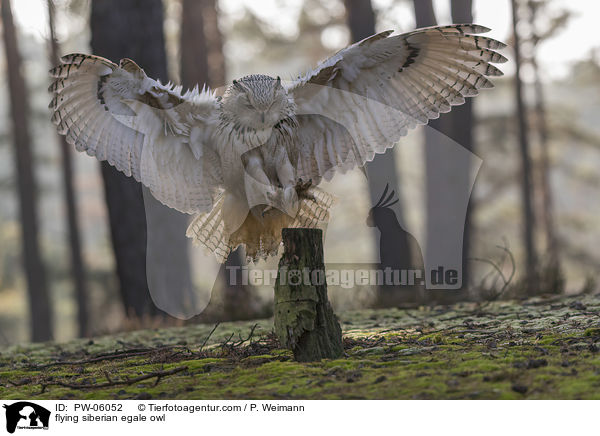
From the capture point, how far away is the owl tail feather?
5219 mm

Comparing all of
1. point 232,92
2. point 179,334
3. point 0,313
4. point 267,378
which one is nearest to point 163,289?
point 179,334

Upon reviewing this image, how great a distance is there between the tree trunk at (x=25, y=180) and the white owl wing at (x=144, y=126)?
A: 12145 millimetres

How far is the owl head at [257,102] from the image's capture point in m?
4.69

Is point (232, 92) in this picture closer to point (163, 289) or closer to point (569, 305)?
point (569, 305)

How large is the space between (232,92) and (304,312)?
1.88 meters

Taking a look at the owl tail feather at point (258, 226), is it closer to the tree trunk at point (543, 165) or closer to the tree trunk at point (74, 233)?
the tree trunk at point (74, 233)

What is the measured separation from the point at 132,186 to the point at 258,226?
377 centimetres

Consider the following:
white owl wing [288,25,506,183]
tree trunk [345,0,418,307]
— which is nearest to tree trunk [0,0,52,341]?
tree trunk [345,0,418,307]

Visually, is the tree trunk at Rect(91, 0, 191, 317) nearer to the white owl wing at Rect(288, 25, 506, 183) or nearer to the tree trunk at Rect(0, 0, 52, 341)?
the white owl wing at Rect(288, 25, 506, 183)

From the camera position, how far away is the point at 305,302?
4160mm
